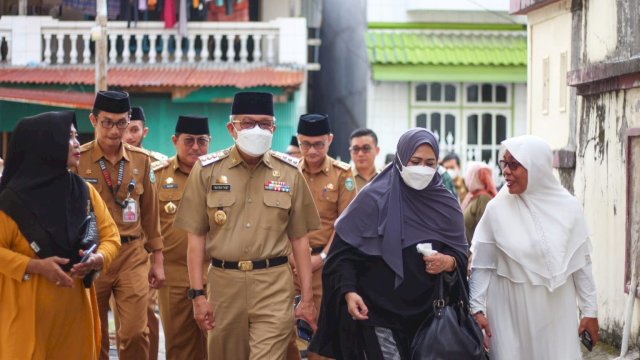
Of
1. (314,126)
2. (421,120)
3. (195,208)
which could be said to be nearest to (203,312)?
(195,208)

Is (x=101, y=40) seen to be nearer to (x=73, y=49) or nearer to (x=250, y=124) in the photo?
(x=73, y=49)

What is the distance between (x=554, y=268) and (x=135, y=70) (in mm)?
14084

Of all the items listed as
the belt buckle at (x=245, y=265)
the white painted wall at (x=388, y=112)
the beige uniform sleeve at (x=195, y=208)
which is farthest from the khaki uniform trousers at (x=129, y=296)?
the white painted wall at (x=388, y=112)

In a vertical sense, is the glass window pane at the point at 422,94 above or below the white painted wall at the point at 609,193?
above

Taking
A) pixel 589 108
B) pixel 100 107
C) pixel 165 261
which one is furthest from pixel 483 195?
pixel 100 107

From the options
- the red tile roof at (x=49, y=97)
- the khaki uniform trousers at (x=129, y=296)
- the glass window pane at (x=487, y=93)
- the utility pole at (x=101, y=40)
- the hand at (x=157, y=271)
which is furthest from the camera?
the glass window pane at (x=487, y=93)

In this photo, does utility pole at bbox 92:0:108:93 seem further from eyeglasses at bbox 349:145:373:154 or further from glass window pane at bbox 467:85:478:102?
eyeglasses at bbox 349:145:373:154

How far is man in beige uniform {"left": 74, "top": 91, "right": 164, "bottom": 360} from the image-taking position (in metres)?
8.66

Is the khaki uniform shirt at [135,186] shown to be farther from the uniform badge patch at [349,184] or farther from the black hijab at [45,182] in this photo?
the black hijab at [45,182]

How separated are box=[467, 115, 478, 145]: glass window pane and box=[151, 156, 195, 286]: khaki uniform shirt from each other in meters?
11.8

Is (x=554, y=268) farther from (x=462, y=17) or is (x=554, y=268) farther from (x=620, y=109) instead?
(x=462, y=17)

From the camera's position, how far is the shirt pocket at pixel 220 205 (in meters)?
7.60

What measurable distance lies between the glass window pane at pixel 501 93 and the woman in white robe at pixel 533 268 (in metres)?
14.1

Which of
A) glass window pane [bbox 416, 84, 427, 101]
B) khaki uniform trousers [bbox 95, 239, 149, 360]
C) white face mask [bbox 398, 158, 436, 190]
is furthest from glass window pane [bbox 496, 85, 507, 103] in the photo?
white face mask [bbox 398, 158, 436, 190]
